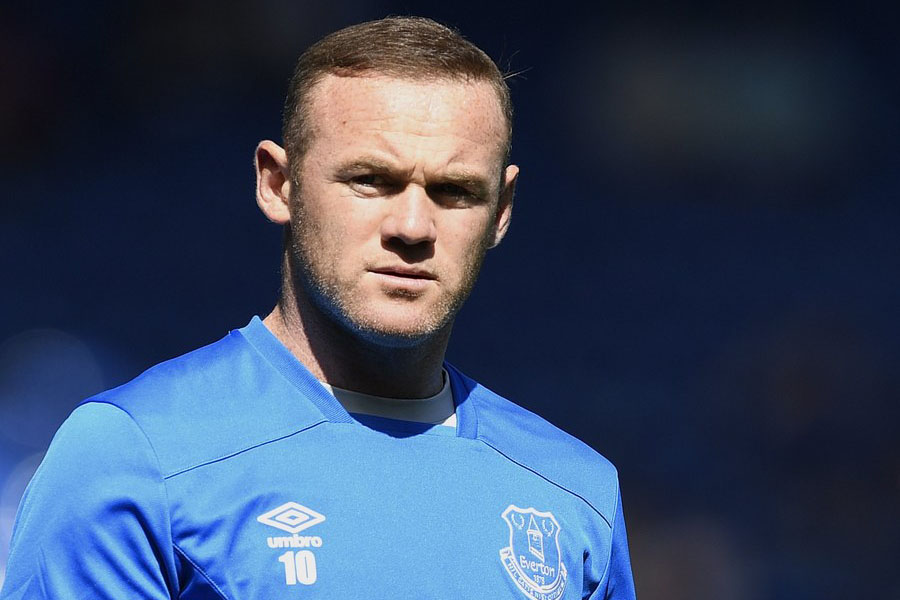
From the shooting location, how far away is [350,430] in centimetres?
182

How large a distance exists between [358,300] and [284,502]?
29 centimetres

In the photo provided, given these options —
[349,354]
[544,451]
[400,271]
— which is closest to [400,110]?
[400,271]

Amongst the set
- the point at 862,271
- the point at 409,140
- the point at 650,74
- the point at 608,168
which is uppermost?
the point at 409,140

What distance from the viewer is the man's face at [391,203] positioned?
1773mm

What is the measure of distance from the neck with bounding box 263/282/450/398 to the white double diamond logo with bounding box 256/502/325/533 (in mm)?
230

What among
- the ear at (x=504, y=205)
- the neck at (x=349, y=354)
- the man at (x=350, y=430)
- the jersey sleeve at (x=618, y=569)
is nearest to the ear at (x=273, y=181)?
the man at (x=350, y=430)

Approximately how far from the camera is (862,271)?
4.52 m

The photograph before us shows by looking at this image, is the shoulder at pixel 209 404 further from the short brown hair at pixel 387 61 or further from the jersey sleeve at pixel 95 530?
the short brown hair at pixel 387 61

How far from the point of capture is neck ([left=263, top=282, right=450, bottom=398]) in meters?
1.87

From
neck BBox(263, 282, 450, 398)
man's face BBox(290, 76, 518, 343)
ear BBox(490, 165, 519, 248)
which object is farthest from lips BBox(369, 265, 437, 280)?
ear BBox(490, 165, 519, 248)

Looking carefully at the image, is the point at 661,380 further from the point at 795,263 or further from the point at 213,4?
the point at 213,4

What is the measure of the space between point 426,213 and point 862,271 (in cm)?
309

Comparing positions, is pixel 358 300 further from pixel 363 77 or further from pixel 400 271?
pixel 363 77

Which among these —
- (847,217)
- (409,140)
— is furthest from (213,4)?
(409,140)
